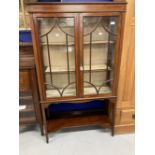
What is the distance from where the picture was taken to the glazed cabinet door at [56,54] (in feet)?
4.68

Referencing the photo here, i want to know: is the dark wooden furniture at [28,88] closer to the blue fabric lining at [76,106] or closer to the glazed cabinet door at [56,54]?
the glazed cabinet door at [56,54]

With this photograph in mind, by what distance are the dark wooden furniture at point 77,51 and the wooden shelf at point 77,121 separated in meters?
0.01

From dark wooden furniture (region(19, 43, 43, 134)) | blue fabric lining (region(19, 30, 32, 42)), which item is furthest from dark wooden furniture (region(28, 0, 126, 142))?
blue fabric lining (region(19, 30, 32, 42))

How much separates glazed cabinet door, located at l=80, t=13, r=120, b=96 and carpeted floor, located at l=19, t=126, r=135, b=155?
1.95 ft

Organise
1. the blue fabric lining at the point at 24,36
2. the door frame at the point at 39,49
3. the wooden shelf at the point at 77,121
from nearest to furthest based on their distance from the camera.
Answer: the door frame at the point at 39,49 → the blue fabric lining at the point at 24,36 → the wooden shelf at the point at 77,121

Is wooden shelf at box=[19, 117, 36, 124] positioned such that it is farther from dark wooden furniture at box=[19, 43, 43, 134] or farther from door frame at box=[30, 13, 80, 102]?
door frame at box=[30, 13, 80, 102]

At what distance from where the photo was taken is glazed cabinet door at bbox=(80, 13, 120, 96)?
147 cm

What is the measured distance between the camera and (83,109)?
216 cm

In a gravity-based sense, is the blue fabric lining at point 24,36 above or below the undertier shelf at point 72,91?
above

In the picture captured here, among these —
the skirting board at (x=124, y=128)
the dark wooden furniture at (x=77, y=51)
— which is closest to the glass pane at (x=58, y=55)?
the dark wooden furniture at (x=77, y=51)
